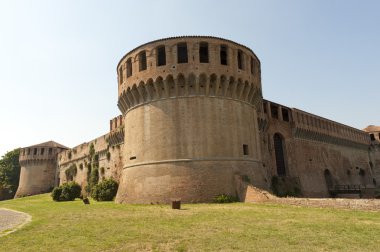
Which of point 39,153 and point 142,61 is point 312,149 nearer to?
point 142,61

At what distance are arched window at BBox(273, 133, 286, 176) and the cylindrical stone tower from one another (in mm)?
8523

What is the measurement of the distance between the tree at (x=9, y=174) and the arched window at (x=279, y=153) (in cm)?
5165

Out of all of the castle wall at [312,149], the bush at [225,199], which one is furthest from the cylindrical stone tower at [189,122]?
the castle wall at [312,149]

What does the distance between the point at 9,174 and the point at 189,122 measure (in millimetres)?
52005

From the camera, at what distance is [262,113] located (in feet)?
94.1

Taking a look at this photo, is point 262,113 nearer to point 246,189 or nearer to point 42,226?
point 246,189

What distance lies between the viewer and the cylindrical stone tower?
64.0 ft

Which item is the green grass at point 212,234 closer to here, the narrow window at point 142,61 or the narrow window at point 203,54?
the narrow window at point 203,54

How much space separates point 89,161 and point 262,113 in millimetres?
24998

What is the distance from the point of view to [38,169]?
50.9m

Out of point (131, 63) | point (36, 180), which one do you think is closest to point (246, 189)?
point (131, 63)

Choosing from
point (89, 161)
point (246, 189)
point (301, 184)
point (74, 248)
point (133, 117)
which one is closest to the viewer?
point (74, 248)

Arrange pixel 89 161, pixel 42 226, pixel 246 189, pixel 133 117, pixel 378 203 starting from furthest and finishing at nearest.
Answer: pixel 89 161
pixel 133 117
pixel 246 189
pixel 378 203
pixel 42 226

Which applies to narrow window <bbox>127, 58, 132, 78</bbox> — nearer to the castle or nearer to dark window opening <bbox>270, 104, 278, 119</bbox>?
the castle
